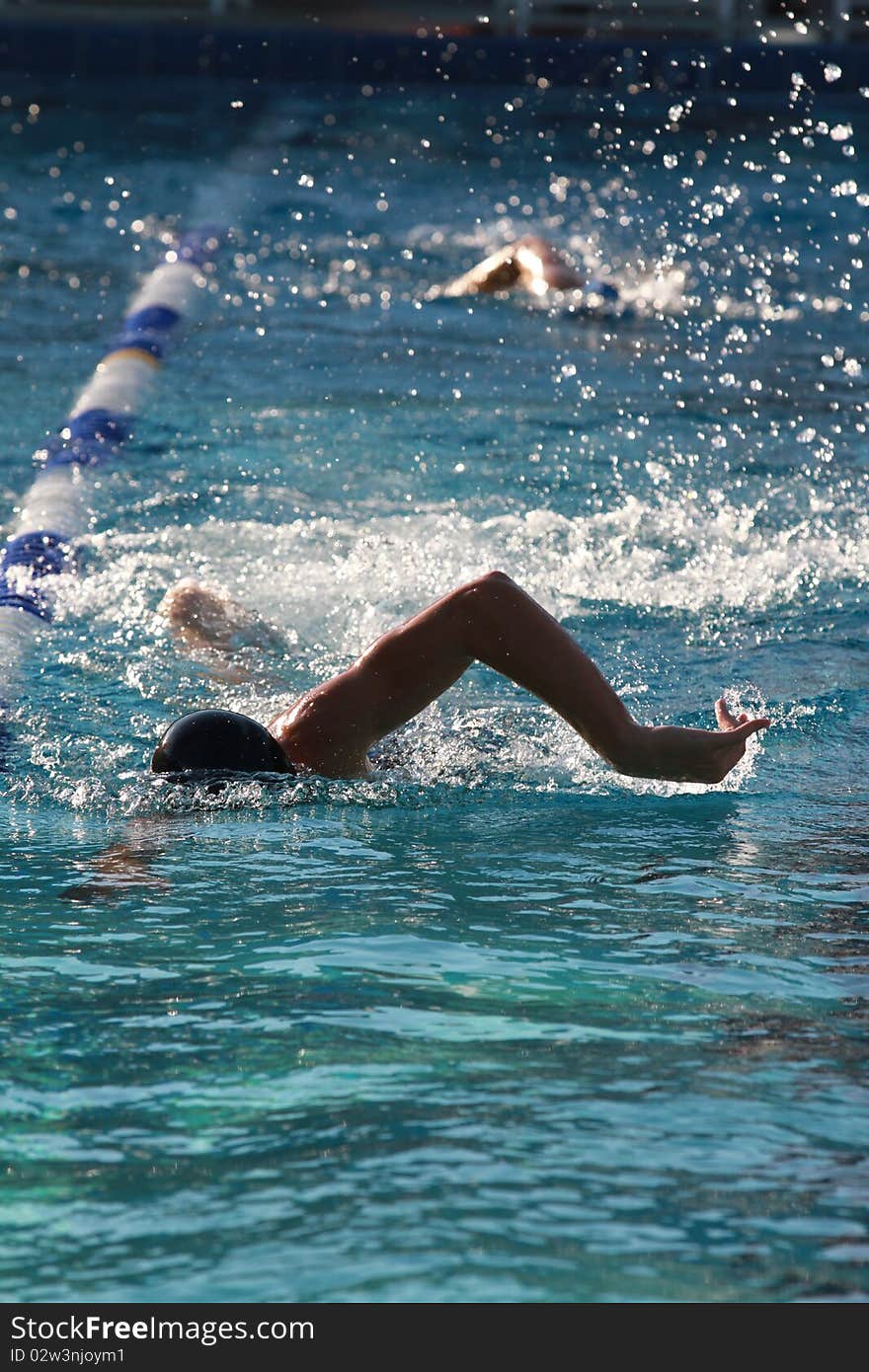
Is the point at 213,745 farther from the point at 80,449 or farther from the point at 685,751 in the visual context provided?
the point at 80,449

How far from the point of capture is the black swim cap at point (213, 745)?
3.03m

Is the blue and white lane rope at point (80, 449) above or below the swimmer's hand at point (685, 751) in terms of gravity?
above

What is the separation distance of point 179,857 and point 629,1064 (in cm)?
107

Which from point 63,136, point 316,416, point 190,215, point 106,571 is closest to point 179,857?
point 106,571

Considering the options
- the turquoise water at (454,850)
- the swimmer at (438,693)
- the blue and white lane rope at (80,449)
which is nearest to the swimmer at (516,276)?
the turquoise water at (454,850)

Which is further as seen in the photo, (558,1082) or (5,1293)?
(558,1082)

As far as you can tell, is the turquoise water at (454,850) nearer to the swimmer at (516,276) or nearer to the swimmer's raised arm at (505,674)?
the swimmer's raised arm at (505,674)

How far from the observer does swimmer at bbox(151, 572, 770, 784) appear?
3057mm

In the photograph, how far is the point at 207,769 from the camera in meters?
3.06

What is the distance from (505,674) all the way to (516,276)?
527 centimetres

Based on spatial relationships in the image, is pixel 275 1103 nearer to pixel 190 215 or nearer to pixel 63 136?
pixel 190 215

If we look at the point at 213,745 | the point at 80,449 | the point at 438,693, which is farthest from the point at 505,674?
the point at 80,449

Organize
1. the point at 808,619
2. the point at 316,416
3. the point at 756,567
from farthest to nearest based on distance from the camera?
1. the point at 316,416
2. the point at 756,567
3. the point at 808,619

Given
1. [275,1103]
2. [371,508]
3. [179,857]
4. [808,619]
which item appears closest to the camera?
[275,1103]
